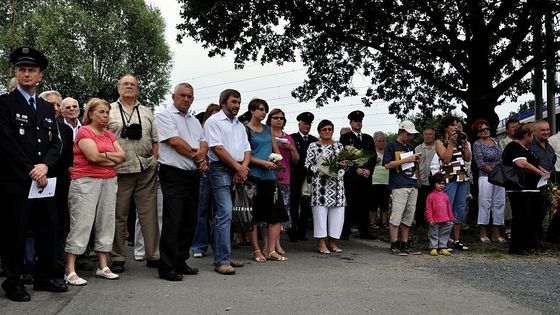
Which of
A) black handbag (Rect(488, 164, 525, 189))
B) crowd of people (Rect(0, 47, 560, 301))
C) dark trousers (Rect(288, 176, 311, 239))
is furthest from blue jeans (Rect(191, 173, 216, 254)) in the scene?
black handbag (Rect(488, 164, 525, 189))

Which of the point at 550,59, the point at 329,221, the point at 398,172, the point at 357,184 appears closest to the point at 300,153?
the point at 357,184

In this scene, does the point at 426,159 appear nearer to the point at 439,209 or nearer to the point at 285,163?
the point at 439,209

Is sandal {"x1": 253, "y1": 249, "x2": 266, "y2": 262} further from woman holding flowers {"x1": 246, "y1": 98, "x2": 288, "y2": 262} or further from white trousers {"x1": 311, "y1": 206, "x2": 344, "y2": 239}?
white trousers {"x1": 311, "y1": 206, "x2": 344, "y2": 239}

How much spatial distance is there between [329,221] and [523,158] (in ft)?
9.33

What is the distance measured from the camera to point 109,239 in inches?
257

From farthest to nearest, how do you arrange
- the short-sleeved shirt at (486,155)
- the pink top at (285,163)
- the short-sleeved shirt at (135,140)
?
1. the short-sleeved shirt at (486,155)
2. the pink top at (285,163)
3. the short-sleeved shirt at (135,140)

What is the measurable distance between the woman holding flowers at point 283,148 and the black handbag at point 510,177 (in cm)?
288

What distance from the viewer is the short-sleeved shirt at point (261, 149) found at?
7758mm

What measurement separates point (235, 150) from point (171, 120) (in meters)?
0.84

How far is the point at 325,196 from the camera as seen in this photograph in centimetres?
884

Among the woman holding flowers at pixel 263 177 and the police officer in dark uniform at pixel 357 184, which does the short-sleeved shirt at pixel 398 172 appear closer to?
the police officer in dark uniform at pixel 357 184

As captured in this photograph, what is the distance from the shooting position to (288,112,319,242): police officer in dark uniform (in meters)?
10.2

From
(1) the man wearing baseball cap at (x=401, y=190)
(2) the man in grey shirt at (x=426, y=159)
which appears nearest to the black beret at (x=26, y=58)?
A: (1) the man wearing baseball cap at (x=401, y=190)

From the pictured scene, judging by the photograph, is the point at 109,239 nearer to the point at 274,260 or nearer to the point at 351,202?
the point at 274,260
